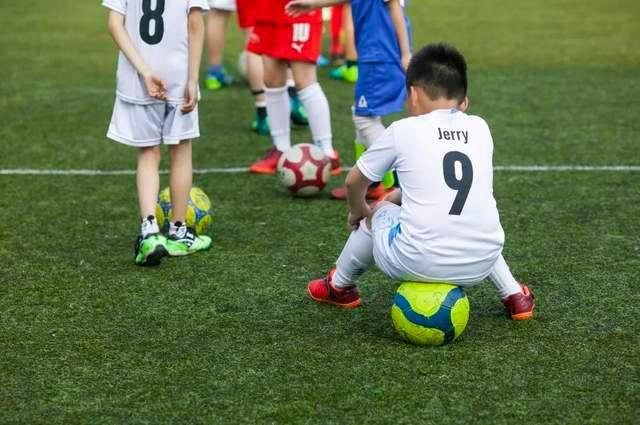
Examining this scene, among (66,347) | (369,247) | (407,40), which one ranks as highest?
(407,40)

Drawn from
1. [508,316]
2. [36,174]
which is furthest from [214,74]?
[508,316]

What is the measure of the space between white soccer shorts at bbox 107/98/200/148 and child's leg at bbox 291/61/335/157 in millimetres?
1768

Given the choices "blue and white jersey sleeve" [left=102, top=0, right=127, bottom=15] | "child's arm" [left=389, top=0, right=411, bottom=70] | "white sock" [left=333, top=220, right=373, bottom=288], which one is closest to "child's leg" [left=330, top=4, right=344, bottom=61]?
"child's arm" [left=389, top=0, right=411, bottom=70]

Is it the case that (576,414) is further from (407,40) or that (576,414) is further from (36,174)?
(36,174)

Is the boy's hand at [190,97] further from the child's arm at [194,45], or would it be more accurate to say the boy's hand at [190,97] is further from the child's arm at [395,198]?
the child's arm at [395,198]

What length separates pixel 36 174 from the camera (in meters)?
7.18

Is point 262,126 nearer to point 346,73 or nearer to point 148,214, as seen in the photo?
point 346,73

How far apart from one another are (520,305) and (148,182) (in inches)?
81.6

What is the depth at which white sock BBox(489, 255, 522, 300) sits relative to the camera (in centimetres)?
468

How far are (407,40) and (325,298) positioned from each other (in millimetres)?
2074

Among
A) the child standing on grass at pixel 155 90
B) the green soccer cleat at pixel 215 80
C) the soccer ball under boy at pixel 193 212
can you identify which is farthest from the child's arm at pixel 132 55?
the green soccer cleat at pixel 215 80

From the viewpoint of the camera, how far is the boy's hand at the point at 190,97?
5.52 metres

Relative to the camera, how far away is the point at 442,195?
435 cm

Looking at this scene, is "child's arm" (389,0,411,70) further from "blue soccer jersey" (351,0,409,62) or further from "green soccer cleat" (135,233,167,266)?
"green soccer cleat" (135,233,167,266)
